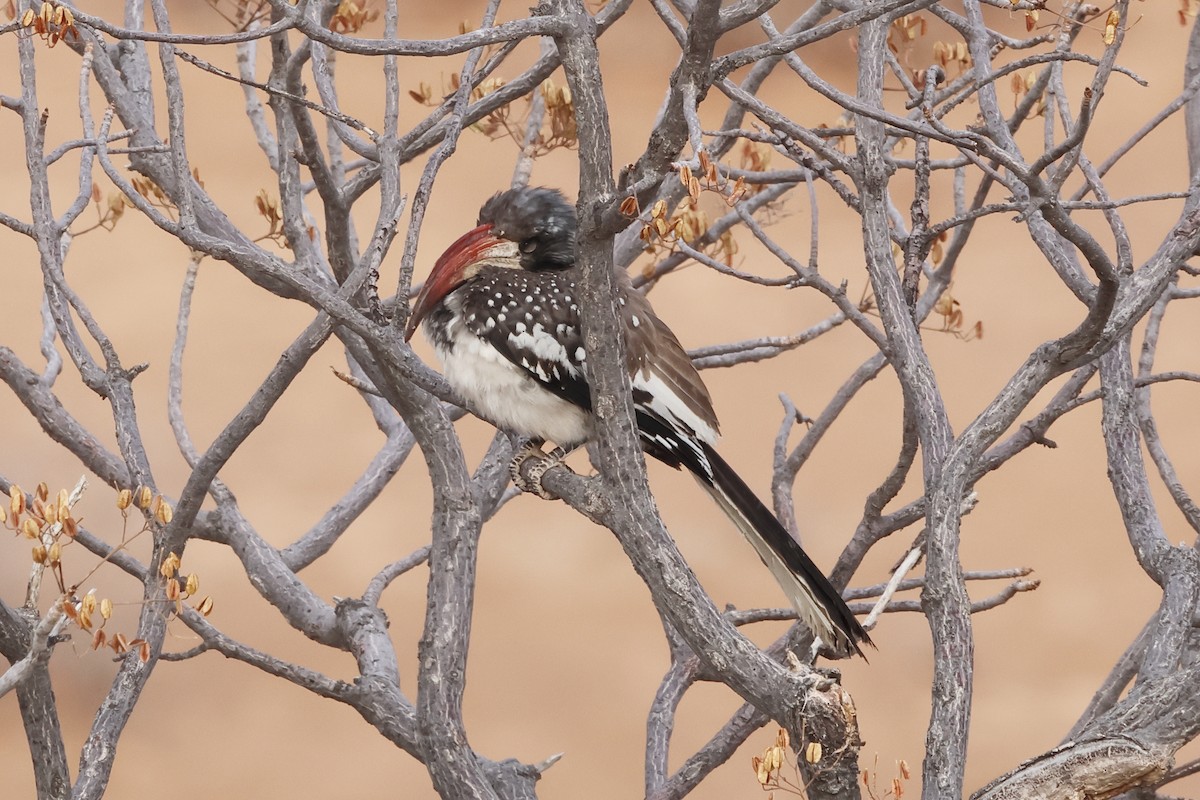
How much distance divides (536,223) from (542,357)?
0.47m

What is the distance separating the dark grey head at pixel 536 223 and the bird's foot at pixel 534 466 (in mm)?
462

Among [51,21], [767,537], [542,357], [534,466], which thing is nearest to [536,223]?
[542,357]

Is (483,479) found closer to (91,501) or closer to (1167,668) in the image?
(1167,668)

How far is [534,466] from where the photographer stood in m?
2.73

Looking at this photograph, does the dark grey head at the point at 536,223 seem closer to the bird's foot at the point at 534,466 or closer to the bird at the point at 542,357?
the bird at the point at 542,357

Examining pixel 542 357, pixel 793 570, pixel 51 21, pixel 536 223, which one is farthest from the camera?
pixel 536 223

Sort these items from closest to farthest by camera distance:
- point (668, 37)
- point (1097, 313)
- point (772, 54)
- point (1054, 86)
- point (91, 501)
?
point (772, 54)
point (1097, 313)
point (1054, 86)
point (91, 501)
point (668, 37)

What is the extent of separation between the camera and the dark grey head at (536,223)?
3037 mm

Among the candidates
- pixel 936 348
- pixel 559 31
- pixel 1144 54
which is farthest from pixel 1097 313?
pixel 1144 54

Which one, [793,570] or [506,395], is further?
[506,395]

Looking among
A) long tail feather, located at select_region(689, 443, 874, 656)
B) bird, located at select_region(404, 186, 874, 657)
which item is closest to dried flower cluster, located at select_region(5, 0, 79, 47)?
bird, located at select_region(404, 186, 874, 657)

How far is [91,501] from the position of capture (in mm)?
5961

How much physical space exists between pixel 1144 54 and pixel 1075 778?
9451 mm

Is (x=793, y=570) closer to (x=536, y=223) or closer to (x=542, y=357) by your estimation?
(x=542, y=357)
